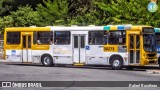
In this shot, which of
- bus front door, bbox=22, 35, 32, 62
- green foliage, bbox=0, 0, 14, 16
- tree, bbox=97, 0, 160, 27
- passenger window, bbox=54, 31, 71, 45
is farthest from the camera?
green foliage, bbox=0, 0, 14, 16

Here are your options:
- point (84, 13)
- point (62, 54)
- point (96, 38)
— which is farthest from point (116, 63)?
point (84, 13)

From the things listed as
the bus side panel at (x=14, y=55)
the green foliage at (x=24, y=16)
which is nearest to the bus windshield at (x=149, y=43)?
the bus side panel at (x=14, y=55)

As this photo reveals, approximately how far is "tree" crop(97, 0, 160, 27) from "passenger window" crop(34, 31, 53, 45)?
8.20m

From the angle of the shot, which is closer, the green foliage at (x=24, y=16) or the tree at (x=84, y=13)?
the tree at (x=84, y=13)

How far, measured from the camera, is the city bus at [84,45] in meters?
27.0

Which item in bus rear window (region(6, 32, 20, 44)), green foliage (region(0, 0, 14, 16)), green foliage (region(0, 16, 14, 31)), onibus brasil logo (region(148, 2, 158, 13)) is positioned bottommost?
bus rear window (region(6, 32, 20, 44))

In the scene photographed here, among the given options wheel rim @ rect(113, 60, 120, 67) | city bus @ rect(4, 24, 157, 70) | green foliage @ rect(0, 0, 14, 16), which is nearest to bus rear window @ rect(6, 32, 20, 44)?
city bus @ rect(4, 24, 157, 70)

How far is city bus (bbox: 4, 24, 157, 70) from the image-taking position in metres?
27.0

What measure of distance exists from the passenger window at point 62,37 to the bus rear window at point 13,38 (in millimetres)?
3119

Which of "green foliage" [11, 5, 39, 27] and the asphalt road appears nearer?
the asphalt road

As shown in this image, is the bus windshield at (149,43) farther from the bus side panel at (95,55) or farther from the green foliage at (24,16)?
the green foliage at (24,16)

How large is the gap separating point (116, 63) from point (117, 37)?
1618mm

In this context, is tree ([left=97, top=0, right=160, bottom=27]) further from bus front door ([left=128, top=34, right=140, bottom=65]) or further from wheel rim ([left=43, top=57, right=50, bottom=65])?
wheel rim ([left=43, top=57, right=50, bottom=65])

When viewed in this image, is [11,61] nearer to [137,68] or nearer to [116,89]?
[137,68]
